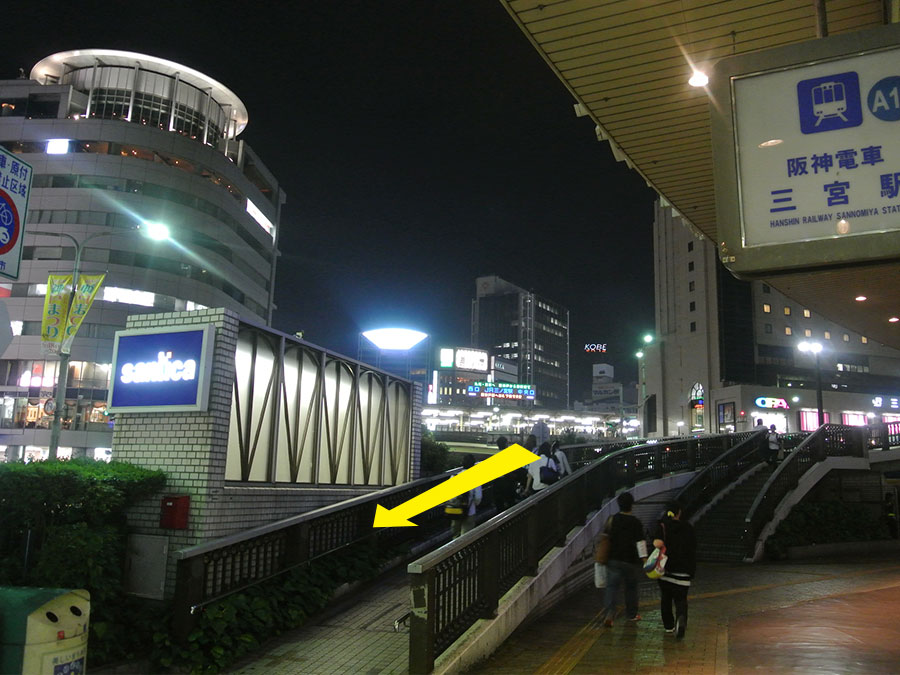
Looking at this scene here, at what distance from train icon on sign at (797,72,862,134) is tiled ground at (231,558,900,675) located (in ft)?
18.1

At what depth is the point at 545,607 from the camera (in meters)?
10.4

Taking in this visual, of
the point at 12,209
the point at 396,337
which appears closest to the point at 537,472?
the point at 12,209

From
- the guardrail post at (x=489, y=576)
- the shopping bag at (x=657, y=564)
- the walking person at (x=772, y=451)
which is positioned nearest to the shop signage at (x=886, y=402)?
the walking person at (x=772, y=451)

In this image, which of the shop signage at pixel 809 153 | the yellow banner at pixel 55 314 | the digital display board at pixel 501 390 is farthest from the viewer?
the digital display board at pixel 501 390

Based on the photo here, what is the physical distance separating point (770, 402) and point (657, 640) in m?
59.5

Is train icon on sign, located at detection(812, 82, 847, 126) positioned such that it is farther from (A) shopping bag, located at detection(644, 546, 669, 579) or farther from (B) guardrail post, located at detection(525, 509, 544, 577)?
(B) guardrail post, located at detection(525, 509, 544, 577)

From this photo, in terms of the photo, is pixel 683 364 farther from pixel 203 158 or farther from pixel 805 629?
pixel 805 629

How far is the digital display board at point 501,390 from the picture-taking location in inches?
4370

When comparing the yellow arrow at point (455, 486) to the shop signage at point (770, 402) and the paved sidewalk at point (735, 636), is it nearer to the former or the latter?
the paved sidewalk at point (735, 636)

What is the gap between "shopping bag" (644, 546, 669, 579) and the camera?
8586 millimetres

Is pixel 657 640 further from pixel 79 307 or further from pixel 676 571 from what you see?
pixel 79 307

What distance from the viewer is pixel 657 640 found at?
27.3ft

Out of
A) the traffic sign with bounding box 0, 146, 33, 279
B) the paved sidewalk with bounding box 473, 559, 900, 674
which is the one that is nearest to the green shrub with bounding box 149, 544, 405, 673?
the paved sidewalk with bounding box 473, 559, 900, 674

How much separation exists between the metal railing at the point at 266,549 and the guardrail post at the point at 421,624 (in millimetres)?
2789
